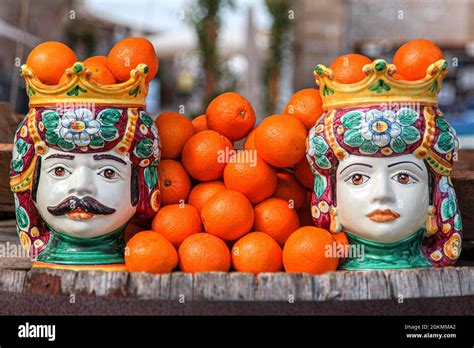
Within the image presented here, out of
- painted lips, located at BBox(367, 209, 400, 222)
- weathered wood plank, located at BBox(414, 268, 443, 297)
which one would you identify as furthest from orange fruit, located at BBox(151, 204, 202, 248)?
weathered wood plank, located at BBox(414, 268, 443, 297)

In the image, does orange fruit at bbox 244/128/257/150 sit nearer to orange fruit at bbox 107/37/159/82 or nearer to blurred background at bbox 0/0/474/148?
orange fruit at bbox 107/37/159/82

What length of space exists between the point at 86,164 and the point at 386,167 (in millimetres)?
742

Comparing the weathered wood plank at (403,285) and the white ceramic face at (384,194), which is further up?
the white ceramic face at (384,194)

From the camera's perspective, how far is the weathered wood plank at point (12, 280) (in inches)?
61.1

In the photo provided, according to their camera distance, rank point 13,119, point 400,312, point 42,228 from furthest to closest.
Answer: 1. point 13,119
2. point 400,312
3. point 42,228

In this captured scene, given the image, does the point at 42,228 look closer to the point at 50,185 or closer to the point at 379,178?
the point at 50,185

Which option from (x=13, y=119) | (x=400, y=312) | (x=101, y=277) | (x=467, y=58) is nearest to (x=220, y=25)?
(x=467, y=58)

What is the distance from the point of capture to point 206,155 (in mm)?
1850

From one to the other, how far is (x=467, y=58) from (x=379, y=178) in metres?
5.59

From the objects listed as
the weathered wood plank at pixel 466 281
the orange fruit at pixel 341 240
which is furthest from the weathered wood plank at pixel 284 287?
the weathered wood plank at pixel 466 281

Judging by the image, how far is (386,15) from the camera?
245 inches

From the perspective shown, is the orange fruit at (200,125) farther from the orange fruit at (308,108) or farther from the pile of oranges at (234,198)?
the orange fruit at (308,108)

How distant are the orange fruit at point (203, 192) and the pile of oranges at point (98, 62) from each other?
34 cm

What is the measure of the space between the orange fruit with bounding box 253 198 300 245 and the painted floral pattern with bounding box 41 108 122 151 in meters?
0.45
